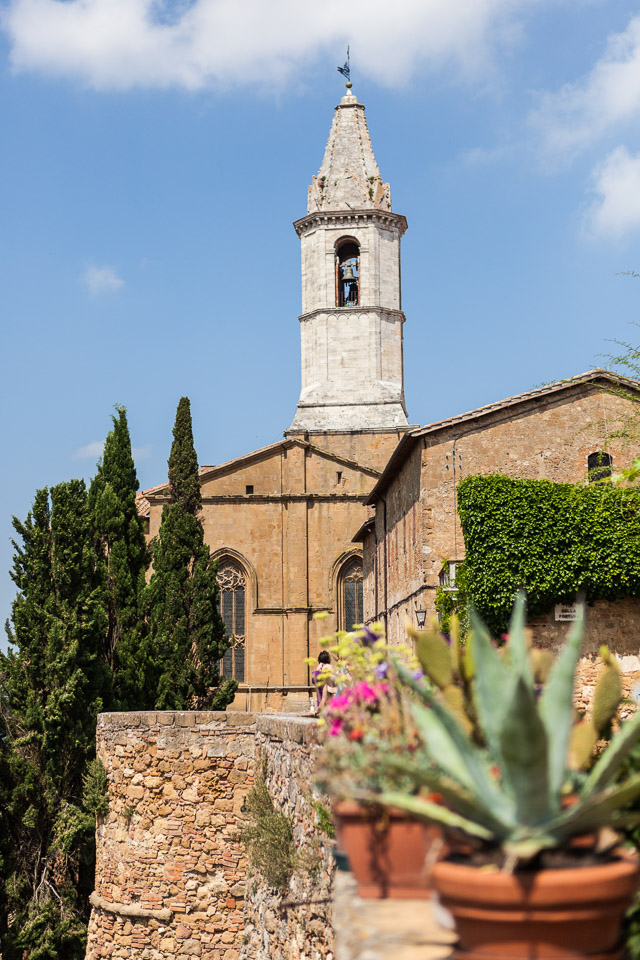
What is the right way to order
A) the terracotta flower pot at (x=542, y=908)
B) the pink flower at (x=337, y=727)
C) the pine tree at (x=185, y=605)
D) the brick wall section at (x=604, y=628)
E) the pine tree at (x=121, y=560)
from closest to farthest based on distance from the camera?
the terracotta flower pot at (x=542, y=908) < the pink flower at (x=337, y=727) < the brick wall section at (x=604, y=628) < the pine tree at (x=121, y=560) < the pine tree at (x=185, y=605)

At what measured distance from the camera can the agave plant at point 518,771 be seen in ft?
11.0

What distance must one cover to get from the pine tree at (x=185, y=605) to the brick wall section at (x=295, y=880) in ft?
53.5

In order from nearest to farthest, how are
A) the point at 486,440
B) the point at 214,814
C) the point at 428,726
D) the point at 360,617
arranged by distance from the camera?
the point at 428,726
the point at 214,814
the point at 486,440
the point at 360,617

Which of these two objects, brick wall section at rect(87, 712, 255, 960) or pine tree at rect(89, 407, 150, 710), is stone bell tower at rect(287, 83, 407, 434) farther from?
brick wall section at rect(87, 712, 255, 960)

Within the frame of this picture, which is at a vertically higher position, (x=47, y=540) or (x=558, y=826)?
(x=47, y=540)

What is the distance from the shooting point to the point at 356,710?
16.7 ft

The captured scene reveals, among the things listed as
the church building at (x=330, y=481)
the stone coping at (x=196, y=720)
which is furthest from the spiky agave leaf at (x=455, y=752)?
the church building at (x=330, y=481)

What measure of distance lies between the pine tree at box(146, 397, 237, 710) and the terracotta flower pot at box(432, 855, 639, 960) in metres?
26.3

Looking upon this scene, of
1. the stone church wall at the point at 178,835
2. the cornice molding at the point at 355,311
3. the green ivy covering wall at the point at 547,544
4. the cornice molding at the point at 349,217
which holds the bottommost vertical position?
the stone church wall at the point at 178,835

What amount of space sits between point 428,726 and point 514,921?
2.52 feet

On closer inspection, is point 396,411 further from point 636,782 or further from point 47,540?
point 636,782

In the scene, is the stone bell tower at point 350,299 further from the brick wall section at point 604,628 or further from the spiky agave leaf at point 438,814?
the spiky agave leaf at point 438,814

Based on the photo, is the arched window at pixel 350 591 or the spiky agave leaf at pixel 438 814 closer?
the spiky agave leaf at pixel 438 814

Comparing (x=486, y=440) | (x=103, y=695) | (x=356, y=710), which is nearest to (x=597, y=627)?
(x=486, y=440)
